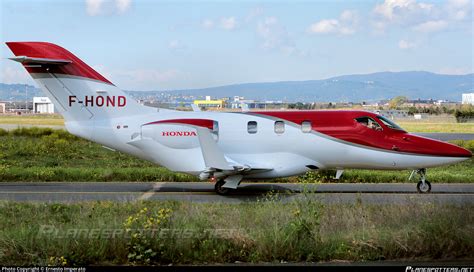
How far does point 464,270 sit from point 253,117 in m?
12.5

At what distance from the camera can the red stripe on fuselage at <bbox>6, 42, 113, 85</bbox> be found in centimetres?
2035

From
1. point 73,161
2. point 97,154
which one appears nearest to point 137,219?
point 73,161

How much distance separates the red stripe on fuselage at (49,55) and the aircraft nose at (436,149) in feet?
36.2

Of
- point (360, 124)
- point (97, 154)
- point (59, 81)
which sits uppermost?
point (59, 81)

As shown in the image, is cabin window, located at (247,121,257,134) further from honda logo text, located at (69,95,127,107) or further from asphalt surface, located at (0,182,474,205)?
honda logo text, located at (69,95,127,107)

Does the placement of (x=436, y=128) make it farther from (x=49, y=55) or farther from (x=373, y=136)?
(x=49, y=55)

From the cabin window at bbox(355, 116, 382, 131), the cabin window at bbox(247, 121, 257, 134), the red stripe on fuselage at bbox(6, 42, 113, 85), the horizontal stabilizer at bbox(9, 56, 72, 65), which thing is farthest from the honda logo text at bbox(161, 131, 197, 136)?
the cabin window at bbox(355, 116, 382, 131)

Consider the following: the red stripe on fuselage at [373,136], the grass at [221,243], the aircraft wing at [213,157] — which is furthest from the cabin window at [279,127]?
the grass at [221,243]

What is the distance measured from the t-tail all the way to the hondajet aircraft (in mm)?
33

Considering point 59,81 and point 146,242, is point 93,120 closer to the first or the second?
point 59,81

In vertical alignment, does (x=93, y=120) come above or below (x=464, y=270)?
above

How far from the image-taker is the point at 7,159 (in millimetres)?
30844

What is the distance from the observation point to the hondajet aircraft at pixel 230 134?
64.7 feet

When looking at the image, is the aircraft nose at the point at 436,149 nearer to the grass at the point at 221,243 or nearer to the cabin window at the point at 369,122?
the cabin window at the point at 369,122
